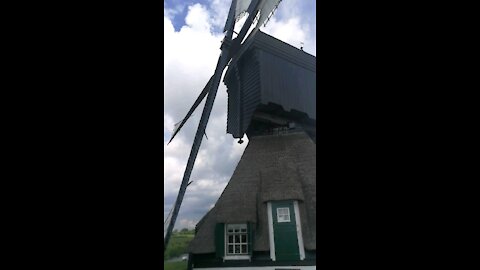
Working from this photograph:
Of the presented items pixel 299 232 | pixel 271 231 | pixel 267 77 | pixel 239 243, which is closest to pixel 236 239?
pixel 239 243

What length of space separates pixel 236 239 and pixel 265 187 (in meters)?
1.21

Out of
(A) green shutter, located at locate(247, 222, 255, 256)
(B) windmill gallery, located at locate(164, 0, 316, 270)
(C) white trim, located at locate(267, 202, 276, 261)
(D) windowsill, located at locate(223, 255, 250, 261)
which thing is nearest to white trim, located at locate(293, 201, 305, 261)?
(B) windmill gallery, located at locate(164, 0, 316, 270)

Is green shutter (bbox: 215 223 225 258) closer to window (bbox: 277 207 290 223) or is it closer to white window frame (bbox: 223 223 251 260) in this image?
white window frame (bbox: 223 223 251 260)

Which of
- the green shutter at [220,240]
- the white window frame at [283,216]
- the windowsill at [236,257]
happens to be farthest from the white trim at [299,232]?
the green shutter at [220,240]

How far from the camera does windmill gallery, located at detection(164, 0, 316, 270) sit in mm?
5445

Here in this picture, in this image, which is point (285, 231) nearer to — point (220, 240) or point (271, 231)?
point (271, 231)

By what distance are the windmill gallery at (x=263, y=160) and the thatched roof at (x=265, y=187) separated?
2cm

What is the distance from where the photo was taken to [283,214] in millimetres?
5711
